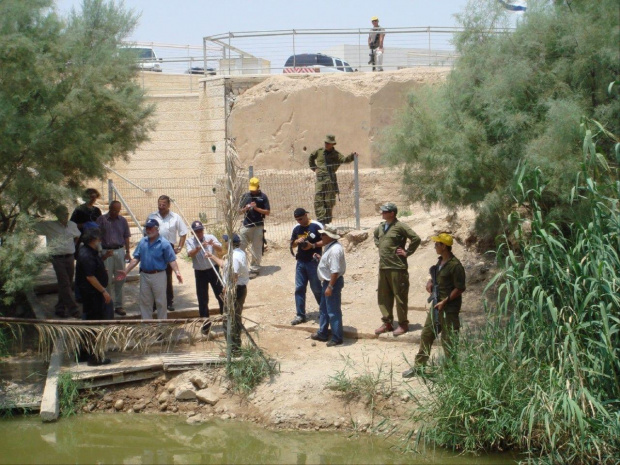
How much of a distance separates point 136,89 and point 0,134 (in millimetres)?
3286

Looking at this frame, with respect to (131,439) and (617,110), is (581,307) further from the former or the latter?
(131,439)

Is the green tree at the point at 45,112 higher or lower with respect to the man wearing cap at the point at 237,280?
higher

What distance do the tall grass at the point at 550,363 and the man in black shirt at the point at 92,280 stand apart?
4.26 meters

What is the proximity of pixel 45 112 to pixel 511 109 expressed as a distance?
6040 millimetres

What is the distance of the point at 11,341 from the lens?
34.9 ft

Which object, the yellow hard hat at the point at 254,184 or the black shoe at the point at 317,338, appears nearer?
the black shoe at the point at 317,338

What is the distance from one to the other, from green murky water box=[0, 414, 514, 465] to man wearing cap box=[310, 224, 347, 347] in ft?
6.26

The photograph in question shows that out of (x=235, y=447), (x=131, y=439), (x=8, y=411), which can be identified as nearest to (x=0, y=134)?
(x=8, y=411)

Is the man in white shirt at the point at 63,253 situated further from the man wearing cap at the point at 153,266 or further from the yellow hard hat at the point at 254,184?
the yellow hard hat at the point at 254,184

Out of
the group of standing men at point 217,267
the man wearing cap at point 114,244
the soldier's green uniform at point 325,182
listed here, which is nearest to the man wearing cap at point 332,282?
the group of standing men at point 217,267

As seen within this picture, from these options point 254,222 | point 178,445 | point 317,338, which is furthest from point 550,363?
point 254,222

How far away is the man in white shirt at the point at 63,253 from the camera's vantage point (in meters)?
11.2

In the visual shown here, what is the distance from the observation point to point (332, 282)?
1027 centimetres

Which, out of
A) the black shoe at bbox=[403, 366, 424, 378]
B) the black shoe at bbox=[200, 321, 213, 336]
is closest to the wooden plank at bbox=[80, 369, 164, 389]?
the black shoe at bbox=[200, 321, 213, 336]
